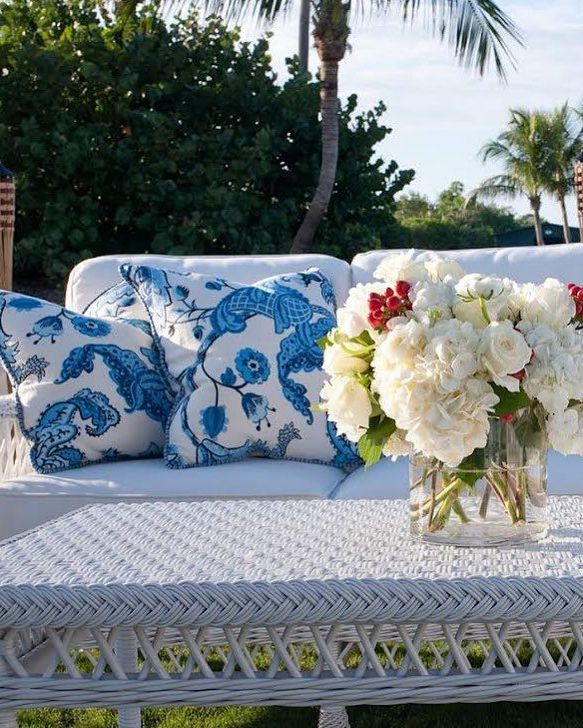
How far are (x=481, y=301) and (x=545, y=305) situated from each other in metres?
0.10

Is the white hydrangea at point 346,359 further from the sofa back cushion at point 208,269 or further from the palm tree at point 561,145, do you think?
the palm tree at point 561,145

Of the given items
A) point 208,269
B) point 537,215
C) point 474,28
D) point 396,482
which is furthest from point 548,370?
point 537,215

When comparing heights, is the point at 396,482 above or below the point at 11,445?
below

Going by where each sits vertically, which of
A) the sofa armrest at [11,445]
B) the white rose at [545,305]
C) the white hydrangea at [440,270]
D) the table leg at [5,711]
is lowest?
the table leg at [5,711]

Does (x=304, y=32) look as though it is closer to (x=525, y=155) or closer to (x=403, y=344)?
(x=403, y=344)

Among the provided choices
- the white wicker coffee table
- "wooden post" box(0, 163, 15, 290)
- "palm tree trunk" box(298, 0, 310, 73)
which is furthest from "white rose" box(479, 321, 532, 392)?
"palm tree trunk" box(298, 0, 310, 73)

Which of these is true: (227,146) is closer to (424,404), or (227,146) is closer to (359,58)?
(359,58)

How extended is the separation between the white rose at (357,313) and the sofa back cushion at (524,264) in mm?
1520

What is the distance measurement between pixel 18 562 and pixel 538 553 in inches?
28.1

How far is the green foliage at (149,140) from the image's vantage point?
1180 centimetres

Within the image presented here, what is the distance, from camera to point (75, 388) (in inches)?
114

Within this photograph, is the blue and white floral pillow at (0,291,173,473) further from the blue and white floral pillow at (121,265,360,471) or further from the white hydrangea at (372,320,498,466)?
the white hydrangea at (372,320,498,466)

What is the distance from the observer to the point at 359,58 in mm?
13500

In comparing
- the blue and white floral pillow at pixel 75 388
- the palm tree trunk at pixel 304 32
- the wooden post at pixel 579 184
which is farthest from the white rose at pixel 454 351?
the palm tree trunk at pixel 304 32
